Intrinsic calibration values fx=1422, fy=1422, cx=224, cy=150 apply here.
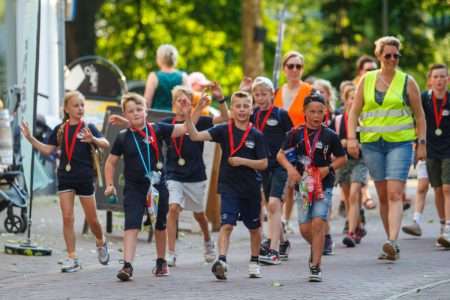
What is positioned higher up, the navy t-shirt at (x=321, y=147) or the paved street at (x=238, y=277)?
the navy t-shirt at (x=321, y=147)

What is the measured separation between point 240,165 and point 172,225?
4.73 ft

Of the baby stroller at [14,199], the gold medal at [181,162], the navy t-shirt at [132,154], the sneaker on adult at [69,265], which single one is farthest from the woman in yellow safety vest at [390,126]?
the baby stroller at [14,199]

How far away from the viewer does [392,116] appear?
42.1 ft

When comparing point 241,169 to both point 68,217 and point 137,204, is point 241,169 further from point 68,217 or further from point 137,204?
point 68,217

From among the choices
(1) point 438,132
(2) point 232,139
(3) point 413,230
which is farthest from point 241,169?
(3) point 413,230

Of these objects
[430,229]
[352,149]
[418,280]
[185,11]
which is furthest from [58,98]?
[185,11]

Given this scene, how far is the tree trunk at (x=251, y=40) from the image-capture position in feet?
104

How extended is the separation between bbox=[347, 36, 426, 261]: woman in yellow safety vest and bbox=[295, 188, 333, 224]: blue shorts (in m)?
1.22

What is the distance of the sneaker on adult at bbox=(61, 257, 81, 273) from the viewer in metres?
12.1

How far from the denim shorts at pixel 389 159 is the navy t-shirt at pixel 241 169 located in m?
1.58

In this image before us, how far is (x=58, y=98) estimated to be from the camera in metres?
19.4

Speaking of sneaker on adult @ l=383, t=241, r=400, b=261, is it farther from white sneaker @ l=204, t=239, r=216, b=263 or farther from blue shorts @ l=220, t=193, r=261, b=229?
white sneaker @ l=204, t=239, r=216, b=263

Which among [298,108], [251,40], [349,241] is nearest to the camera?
[298,108]

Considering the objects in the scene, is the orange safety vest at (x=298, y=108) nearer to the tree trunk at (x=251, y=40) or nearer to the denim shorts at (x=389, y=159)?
the denim shorts at (x=389, y=159)
